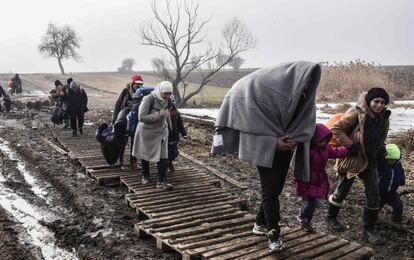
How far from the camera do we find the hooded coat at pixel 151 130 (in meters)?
6.57

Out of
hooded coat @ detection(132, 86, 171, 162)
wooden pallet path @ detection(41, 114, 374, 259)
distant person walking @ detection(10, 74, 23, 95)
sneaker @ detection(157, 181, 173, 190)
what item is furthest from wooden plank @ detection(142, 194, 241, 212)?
distant person walking @ detection(10, 74, 23, 95)

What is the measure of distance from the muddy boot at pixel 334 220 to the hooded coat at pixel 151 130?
8.47ft

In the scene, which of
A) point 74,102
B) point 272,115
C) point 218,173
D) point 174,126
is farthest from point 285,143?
point 74,102

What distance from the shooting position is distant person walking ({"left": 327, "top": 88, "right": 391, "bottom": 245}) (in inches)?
199

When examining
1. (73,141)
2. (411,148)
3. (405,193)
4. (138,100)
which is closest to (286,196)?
(405,193)

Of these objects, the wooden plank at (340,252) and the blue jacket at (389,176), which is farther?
the blue jacket at (389,176)

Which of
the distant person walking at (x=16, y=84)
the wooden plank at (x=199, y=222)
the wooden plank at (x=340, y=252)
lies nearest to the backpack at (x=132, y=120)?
the wooden plank at (x=199, y=222)

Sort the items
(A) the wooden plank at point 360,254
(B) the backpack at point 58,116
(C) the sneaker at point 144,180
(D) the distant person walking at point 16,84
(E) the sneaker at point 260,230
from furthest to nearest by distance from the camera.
Result: (D) the distant person walking at point 16,84 → (B) the backpack at point 58,116 → (C) the sneaker at point 144,180 → (E) the sneaker at point 260,230 → (A) the wooden plank at point 360,254

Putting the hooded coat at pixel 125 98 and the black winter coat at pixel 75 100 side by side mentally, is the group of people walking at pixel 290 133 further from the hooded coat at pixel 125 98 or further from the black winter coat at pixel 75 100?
the black winter coat at pixel 75 100

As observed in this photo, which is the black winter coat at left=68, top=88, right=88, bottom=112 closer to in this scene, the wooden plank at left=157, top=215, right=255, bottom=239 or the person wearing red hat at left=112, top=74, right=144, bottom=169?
the person wearing red hat at left=112, top=74, right=144, bottom=169

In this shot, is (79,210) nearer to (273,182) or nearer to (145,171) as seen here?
(145,171)

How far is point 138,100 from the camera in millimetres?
7297

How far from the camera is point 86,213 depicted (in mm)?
6137

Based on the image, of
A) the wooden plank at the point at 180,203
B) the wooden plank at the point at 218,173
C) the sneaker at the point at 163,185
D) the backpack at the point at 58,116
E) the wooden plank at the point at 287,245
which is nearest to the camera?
the wooden plank at the point at 287,245
